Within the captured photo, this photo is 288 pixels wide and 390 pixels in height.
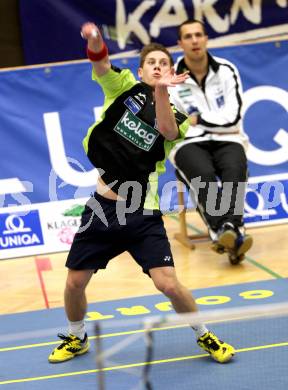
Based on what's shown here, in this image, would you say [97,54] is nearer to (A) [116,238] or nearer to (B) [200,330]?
(A) [116,238]

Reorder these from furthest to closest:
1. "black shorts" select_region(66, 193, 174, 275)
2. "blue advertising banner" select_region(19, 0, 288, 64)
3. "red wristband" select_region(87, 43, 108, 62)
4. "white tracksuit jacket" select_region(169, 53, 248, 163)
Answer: "blue advertising banner" select_region(19, 0, 288, 64) < "white tracksuit jacket" select_region(169, 53, 248, 163) < "black shorts" select_region(66, 193, 174, 275) < "red wristband" select_region(87, 43, 108, 62)

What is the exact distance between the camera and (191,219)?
1016cm

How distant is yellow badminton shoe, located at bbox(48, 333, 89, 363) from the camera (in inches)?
241

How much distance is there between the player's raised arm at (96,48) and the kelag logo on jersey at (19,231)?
385cm

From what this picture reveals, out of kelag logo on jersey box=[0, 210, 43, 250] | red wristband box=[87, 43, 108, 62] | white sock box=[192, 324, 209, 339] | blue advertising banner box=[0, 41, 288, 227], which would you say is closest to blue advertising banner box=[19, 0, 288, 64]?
blue advertising banner box=[0, 41, 288, 227]

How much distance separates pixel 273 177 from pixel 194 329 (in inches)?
161

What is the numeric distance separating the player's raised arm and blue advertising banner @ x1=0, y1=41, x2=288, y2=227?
392 cm

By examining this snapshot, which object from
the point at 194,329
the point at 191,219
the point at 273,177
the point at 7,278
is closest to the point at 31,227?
the point at 7,278

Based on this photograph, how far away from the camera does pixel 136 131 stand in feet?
19.2

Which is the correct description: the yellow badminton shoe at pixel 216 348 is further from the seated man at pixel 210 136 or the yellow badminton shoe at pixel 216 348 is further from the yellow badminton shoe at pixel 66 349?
the seated man at pixel 210 136

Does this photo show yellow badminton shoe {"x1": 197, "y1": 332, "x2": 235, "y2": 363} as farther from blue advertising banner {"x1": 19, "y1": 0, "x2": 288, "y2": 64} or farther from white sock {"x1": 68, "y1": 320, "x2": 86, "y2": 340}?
blue advertising banner {"x1": 19, "y1": 0, "x2": 288, "y2": 64}

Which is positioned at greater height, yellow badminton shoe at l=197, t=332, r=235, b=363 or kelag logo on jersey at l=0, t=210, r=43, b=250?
kelag logo on jersey at l=0, t=210, r=43, b=250

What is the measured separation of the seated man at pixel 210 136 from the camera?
8484 mm

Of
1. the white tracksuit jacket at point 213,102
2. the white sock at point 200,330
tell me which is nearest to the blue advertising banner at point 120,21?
the white tracksuit jacket at point 213,102
